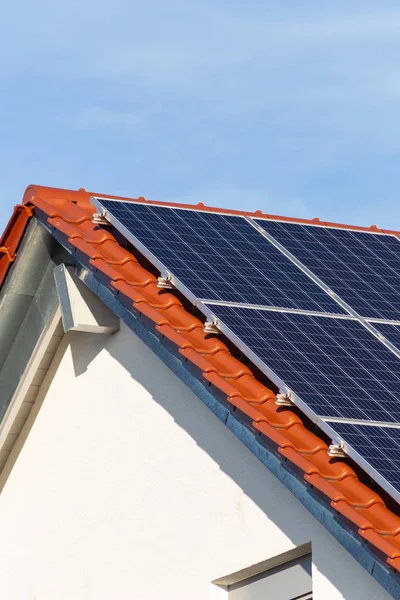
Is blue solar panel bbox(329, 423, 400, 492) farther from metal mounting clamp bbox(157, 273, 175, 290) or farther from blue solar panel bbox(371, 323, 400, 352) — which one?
metal mounting clamp bbox(157, 273, 175, 290)

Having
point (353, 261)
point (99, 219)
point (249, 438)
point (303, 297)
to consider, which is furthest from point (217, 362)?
point (353, 261)

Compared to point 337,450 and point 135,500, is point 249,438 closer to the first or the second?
point 337,450

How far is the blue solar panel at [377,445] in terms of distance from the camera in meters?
9.09

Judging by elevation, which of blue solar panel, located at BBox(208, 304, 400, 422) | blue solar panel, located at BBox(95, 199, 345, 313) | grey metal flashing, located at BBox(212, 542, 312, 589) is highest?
blue solar panel, located at BBox(95, 199, 345, 313)

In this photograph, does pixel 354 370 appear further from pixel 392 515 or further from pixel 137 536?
pixel 137 536

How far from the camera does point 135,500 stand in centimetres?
1182

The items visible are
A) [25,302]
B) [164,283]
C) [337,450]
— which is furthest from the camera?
[25,302]

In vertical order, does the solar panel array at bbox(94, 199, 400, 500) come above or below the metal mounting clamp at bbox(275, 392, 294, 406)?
above

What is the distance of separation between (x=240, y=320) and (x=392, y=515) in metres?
2.45

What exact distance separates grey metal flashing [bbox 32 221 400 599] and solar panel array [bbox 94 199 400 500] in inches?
18.2

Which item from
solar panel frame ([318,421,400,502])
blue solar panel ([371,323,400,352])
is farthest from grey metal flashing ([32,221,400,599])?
blue solar panel ([371,323,400,352])

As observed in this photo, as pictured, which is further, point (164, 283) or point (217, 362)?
point (164, 283)

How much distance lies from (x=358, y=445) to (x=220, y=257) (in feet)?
11.7

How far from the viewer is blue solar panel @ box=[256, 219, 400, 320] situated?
12.2 m
